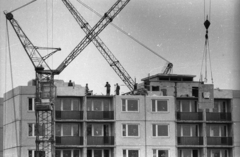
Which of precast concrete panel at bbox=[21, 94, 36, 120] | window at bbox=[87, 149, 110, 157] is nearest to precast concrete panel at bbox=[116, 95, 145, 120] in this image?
window at bbox=[87, 149, 110, 157]

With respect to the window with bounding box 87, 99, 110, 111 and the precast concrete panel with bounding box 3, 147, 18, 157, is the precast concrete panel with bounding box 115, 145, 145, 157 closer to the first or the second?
the window with bounding box 87, 99, 110, 111

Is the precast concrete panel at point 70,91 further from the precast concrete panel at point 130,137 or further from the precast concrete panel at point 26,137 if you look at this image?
the precast concrete panel at point 130,137

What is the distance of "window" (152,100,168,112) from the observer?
109 m

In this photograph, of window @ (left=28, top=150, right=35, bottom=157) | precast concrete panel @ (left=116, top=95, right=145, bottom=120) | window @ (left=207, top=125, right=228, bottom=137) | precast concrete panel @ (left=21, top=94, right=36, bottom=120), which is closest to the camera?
window @ (left=28, top=150, right=35, bottom=157)

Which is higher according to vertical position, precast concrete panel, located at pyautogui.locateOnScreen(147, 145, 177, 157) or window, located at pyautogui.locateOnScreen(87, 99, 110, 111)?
window, located at pyautogui.locateOnScreen(87, 99, 110, 111)

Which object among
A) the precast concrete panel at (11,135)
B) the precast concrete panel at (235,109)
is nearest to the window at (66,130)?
the precast concrete panel at (11,135)

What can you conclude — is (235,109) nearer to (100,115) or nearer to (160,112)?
(160,112)

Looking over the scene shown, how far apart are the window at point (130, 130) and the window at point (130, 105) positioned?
78.8 inches

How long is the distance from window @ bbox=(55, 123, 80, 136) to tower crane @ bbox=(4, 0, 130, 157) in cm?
73

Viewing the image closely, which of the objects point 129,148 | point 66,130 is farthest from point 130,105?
point 66,130

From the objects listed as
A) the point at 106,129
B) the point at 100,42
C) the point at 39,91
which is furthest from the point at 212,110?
the point at 100,42

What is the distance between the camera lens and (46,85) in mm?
117375

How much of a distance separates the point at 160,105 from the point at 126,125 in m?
5.28

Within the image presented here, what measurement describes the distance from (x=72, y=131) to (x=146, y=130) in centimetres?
922
